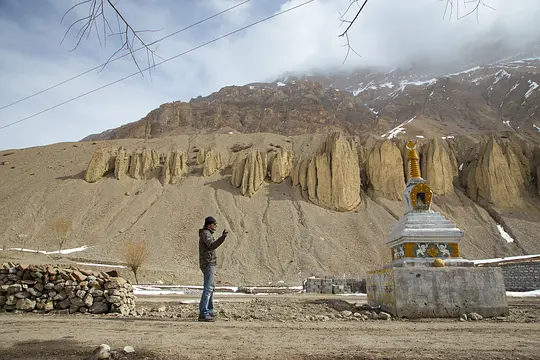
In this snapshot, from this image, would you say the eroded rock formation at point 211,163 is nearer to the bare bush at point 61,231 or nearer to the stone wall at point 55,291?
the bare bush at point 61,231

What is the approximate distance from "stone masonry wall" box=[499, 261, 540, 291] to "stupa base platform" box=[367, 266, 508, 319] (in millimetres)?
14434

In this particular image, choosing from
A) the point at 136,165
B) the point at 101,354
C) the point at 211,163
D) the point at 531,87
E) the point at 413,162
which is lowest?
the point at 101,354

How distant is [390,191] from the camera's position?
51.8 metres

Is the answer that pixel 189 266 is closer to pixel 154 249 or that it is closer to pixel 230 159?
pixel 154 249

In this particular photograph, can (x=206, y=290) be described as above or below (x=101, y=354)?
above

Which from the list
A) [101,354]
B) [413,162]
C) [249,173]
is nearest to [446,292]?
[413,162]

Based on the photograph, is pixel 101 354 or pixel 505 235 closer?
pixel 101 354

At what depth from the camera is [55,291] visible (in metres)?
8.54

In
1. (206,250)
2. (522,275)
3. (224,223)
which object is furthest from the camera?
(224,223)

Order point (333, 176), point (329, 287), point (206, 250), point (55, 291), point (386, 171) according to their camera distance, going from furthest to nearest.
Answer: point (386, 171)
point (333, 176)
point (329, 287)
point (55, 291)
point (206, 250)

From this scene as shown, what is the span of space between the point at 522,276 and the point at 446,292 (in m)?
15.5

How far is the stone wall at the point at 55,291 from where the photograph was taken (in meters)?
8.34

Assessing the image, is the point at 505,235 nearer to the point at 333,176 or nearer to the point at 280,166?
the point at 333,176

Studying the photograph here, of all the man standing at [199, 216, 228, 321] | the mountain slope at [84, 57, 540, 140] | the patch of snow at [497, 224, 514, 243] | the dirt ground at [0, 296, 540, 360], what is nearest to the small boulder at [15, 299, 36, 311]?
the dirt ground at [0, 296, 540, 360]
